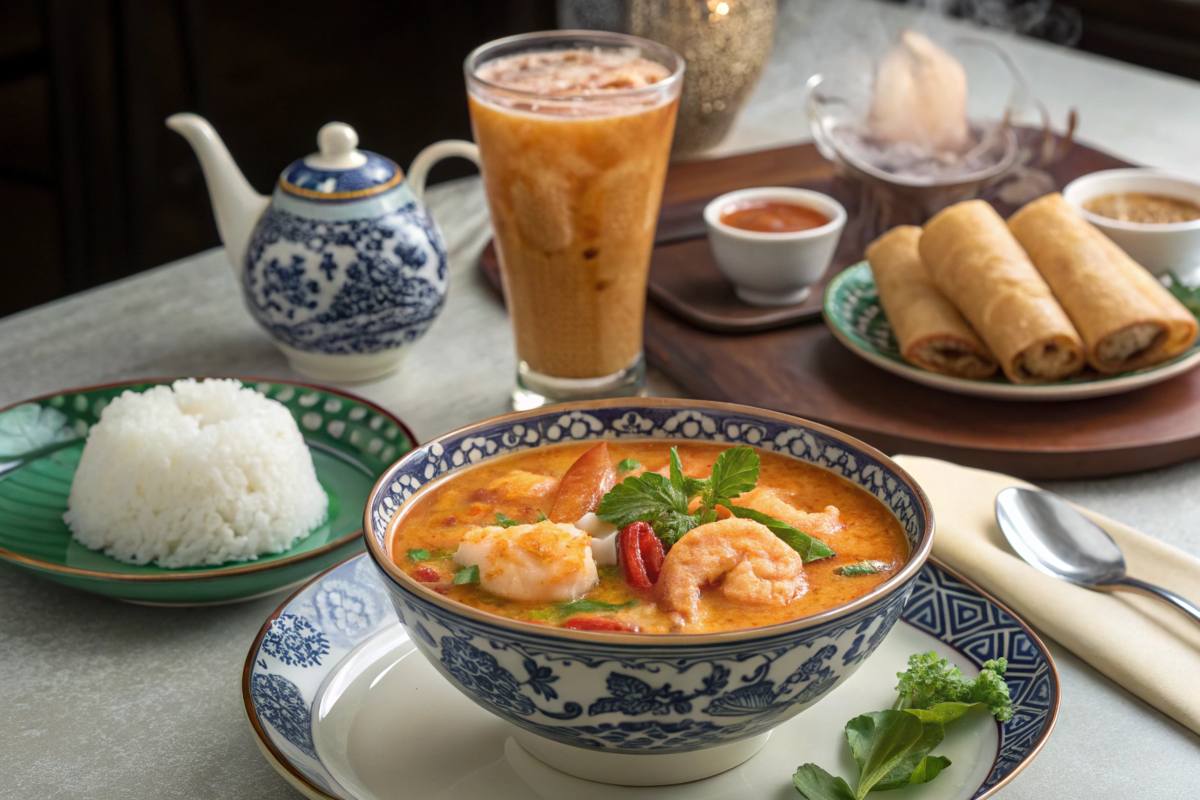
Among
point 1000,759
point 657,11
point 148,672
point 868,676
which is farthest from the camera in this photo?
point 657,11

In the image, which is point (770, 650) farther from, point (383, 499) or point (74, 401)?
point (74, 401)

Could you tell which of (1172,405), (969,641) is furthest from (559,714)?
(1172,405)

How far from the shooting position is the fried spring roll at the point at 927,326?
5.57ft

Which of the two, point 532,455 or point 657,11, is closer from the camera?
point 532,455

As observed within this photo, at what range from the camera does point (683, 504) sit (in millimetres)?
1006

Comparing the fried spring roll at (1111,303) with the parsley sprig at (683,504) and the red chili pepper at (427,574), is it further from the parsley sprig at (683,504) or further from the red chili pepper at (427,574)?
the red chili pepper at (427,574)

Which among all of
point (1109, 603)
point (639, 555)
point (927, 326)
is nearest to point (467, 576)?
point (639, 555)

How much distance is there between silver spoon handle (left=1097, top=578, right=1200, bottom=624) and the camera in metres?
1.15

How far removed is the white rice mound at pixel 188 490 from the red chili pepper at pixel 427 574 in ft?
1.29

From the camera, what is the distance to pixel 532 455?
3.85ft

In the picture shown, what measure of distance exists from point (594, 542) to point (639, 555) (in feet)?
0.14

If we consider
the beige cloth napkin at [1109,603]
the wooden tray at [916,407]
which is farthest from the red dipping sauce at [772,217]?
the beige cloth napkin at [1109,603]

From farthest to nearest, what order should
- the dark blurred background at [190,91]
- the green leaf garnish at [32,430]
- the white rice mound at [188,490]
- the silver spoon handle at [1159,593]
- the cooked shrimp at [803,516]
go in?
the dark blurred background at [190,91]
the green leaf garnish at [32,430]
the white rice mound at [188,490]
the silver spoon handle at [1159,593]
the cooked shrimp at [803,516]

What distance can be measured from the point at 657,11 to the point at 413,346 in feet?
3.51
